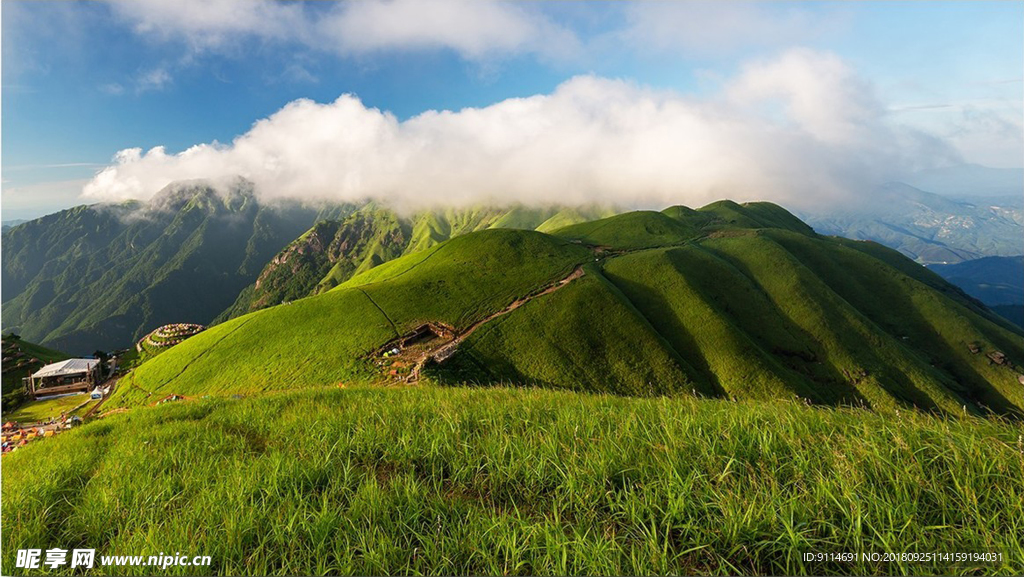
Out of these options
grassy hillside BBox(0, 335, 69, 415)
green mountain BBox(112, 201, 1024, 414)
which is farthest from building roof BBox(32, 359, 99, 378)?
green mountain BBox(112, 201, 1024, 414)

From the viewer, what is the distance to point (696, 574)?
3.18m

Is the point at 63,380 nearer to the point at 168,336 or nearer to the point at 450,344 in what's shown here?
the point at 168,336

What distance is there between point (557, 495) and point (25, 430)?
52.0m

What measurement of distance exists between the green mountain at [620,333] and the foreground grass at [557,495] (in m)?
31.8

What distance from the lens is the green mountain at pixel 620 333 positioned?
144 ft

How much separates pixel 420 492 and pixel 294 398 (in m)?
6.66

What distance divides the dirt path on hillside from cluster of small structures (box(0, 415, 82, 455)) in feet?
78.8

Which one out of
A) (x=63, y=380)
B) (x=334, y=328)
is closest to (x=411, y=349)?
(x=334, y=328)

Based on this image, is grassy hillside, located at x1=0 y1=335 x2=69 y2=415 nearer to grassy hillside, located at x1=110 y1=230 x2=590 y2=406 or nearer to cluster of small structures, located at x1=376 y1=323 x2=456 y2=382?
grassy hillside, located at x1=110 y1=230 x2=590 y2=406

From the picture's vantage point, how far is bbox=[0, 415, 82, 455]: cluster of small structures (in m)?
26.2

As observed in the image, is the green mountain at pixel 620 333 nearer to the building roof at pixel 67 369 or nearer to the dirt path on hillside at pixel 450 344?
the dirt path on hillside at pixel 450 344

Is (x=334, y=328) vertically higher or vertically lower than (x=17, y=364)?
higher

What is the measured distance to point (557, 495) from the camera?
4.14 m

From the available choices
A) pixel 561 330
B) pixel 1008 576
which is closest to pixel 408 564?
pixel 1008 576
